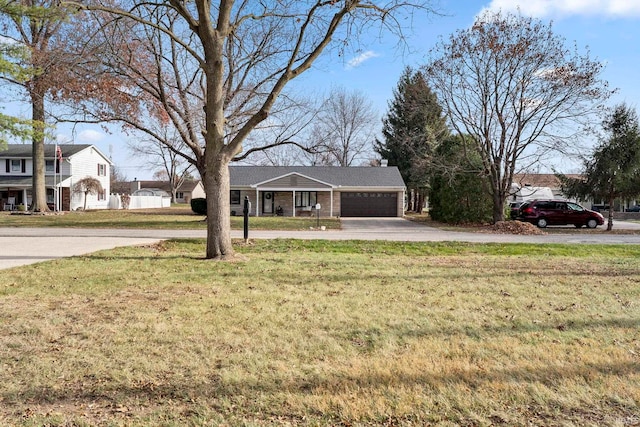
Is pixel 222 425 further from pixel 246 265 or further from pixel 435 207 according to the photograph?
pixel 435 207

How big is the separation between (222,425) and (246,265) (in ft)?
21.1

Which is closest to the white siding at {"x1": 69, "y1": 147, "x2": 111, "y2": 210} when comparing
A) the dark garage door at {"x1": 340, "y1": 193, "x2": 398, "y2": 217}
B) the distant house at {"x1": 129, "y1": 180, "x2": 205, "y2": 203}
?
the dark garage door at {"x1": 340, "y1": 193, "x2": 398, "y2": 217}

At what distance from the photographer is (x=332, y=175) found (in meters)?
37.8

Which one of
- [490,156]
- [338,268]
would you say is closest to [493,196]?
[490,156]

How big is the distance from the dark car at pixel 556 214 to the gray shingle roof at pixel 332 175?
12.4m

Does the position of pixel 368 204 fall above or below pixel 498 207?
above

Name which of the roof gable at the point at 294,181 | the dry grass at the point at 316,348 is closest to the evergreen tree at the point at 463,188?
the roof gable at the point at 294,181

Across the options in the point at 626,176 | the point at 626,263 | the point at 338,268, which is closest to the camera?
the point at 338,268

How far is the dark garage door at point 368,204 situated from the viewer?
36312 mm

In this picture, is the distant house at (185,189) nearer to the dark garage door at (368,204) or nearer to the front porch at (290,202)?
the front porch at (290,202)

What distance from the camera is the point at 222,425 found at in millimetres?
2785

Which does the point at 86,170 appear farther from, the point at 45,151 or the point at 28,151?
the point at 28,151

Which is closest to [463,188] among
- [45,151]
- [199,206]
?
[199,206]

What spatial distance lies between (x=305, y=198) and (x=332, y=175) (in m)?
3.25
